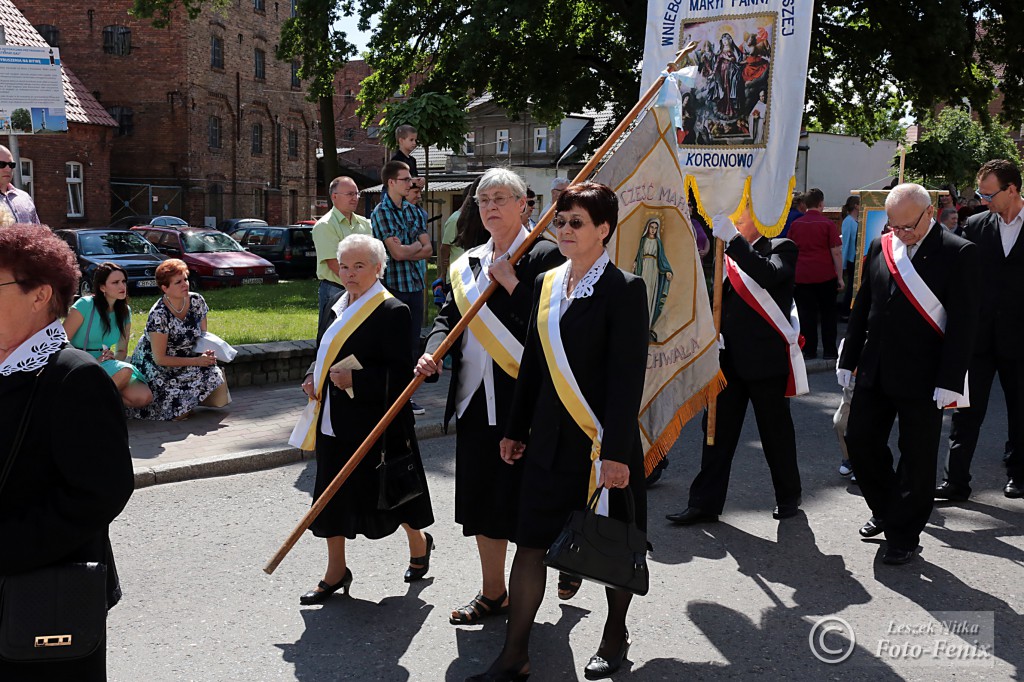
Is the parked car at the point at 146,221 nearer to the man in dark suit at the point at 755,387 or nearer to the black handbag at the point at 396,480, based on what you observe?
the man in dark suit at the point at 755,387

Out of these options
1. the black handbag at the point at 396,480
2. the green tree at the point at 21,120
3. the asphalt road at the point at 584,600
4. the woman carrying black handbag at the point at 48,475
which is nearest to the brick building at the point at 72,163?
the green tree at the point at 21,120

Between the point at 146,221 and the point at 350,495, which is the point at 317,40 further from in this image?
the point at 350,495

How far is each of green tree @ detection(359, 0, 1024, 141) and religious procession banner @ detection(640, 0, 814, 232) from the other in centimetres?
1461

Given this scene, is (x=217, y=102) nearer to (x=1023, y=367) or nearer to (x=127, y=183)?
(x=127, y=183)

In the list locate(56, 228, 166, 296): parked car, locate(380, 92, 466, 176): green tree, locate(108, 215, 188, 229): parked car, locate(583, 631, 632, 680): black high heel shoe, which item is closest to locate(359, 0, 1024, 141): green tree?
locate(56, 228, 166, 296): parked car

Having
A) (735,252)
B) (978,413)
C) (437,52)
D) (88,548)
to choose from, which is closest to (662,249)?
(735,252)

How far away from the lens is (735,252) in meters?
5.63

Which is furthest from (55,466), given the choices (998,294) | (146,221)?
(146,221)

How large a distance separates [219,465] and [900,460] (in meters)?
4.54

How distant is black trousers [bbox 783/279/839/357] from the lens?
1307 cm

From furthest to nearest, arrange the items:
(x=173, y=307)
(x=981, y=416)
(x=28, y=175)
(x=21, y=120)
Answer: (x=28, y=175) → (x=21, y=120) → (x=173, y=307) → (x=981, y=416)

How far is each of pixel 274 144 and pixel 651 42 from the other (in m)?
42.9

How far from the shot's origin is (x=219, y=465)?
712cm

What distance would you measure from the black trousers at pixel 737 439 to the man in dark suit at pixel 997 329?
1.38 m
